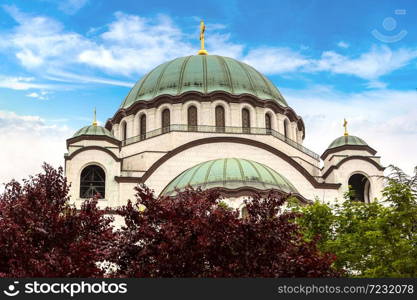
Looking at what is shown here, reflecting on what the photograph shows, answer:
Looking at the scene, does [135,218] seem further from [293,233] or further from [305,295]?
[305,295]

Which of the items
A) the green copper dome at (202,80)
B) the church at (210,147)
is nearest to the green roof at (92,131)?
the church at (210,147)

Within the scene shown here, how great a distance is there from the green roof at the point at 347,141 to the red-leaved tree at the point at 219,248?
2478 cm

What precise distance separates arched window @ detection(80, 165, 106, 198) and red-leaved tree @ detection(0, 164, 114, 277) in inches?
722

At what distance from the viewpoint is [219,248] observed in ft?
47.0

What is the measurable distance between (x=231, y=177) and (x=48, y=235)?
1695 centimetres

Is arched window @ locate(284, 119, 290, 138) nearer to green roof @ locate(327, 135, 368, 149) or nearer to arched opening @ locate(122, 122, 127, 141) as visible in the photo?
green roof @ locate(327, 135, 368, 149)

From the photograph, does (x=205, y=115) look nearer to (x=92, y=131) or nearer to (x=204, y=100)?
(x=204, y=100)

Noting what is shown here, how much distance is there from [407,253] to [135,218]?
690 cm

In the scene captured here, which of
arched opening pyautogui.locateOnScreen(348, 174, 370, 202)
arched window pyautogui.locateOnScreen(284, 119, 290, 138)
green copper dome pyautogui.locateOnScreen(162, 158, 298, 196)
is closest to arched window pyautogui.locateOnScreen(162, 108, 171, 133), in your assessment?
green copper dome pyautogui.locateOnScreen(162, 158, 298, 196)

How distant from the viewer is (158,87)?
42500 millimetres

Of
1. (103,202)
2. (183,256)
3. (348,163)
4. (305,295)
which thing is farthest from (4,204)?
(348,163)

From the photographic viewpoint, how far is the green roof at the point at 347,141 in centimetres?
3909

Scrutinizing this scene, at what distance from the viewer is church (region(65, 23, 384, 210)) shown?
3372cm

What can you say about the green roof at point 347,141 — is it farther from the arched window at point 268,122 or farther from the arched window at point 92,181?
the arched window at point 92,181
